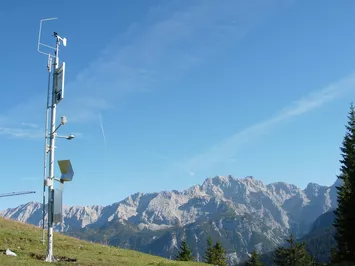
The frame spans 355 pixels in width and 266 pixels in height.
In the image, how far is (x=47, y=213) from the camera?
28.7 metres

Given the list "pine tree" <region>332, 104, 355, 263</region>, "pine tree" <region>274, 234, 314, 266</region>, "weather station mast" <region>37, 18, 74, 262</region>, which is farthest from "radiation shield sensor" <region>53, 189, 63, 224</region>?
"pine tree" <region>274, 234, 314, 266</region>

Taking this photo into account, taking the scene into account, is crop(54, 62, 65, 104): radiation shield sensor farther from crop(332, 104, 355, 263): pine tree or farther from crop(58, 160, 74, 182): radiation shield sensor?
crop(332, 104, 355, 263): pine tree

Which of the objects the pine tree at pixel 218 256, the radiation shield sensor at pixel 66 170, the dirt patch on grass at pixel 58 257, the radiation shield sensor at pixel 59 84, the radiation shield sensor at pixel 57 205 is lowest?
the pine tree at pixel 218 256

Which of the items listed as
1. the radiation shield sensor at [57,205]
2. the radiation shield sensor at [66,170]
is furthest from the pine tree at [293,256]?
the radiation shield sensor at [66,170]

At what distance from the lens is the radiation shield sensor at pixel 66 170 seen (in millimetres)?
28723

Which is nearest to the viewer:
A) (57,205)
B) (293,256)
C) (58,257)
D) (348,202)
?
(57,205)

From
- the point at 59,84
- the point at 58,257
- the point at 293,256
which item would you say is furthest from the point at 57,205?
the point at 293,256

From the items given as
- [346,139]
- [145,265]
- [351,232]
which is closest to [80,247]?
[145,265]

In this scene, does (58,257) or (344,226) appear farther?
(344,226)

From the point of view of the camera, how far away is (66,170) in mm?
28766

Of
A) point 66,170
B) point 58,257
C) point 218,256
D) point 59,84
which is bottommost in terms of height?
point 218,256

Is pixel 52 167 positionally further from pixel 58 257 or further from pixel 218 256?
pixel 218 256

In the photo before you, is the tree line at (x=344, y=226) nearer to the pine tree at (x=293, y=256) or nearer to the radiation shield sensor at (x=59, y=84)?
the pine tree at (x=293, y=256)

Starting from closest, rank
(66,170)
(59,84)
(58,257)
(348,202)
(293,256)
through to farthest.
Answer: (66,170), (59,84), (58,257), (348,202), (293,256)
